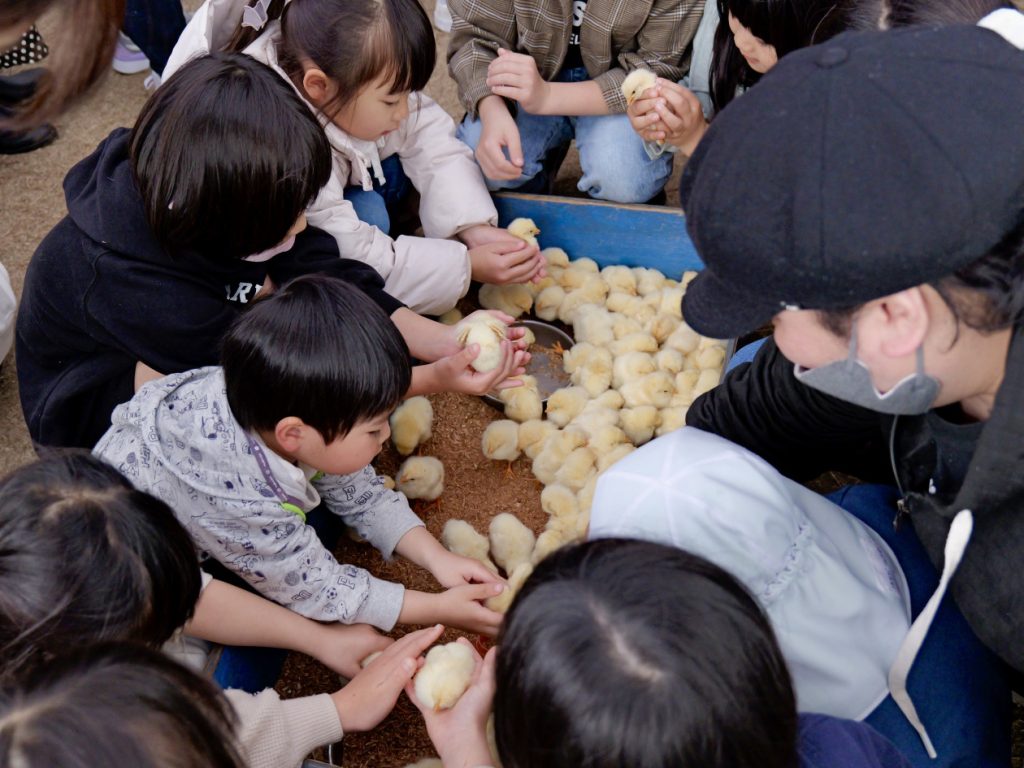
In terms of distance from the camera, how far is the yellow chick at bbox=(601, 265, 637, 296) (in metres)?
2.08

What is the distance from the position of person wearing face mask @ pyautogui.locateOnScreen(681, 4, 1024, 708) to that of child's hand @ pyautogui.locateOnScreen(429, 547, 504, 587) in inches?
26.7

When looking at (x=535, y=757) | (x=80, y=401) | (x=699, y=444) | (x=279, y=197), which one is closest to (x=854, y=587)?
(x=699, y=444)

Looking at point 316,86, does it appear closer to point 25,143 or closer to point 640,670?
point 25,143

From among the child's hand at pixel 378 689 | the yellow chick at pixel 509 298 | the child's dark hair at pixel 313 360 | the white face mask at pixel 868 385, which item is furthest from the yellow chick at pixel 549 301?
the white face mask at pixel 868 385

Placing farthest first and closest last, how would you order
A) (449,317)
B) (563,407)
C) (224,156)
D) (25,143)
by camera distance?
(25,143) → (449,317) → (563,407) → (224,156)

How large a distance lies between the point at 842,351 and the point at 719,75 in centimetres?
115

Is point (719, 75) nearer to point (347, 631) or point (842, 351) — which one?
point (842, 351)

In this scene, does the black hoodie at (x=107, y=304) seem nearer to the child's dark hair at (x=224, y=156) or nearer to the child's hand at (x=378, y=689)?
the child's dark hair at (x=224, y=156)

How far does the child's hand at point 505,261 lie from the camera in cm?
195

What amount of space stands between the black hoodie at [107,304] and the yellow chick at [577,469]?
0.65 m

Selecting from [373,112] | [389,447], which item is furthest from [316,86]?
[389,447]

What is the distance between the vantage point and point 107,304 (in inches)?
58.2

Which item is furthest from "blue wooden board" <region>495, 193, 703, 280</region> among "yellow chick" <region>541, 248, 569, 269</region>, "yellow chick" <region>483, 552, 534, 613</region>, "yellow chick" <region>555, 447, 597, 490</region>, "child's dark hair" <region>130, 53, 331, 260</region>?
"yellow chick" <region>483, 552, 534, 613</region>

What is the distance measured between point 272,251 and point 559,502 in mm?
680
